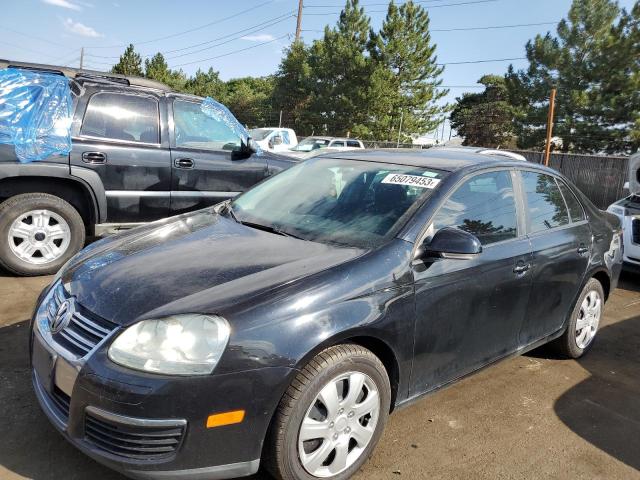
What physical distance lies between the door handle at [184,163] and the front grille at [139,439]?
410 cm

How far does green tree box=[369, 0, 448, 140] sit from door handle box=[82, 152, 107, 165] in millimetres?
31632

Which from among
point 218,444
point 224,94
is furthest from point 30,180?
point 224,94

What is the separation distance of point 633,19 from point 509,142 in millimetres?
26419

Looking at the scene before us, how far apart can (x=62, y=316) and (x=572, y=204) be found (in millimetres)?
3559

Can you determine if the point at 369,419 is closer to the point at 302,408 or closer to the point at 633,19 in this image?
the point at 302,408

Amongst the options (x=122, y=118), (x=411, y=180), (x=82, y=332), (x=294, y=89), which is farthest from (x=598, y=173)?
(x=294, y=89)

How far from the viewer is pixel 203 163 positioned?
20.0 ft

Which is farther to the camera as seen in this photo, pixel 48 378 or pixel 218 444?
pixel 48 378

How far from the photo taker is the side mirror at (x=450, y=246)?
2748mm

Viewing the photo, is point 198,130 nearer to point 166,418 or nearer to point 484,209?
point 484,209

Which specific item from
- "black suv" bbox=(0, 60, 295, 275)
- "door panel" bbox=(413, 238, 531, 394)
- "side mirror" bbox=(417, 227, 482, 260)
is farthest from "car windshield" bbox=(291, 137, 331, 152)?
"side mirror" bbox=(417, 227, 482, 260)

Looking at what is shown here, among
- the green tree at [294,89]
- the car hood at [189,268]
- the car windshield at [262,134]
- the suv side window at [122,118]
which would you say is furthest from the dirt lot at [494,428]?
the green tree at [294,89]

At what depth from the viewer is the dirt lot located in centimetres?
268

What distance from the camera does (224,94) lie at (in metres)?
56.3
